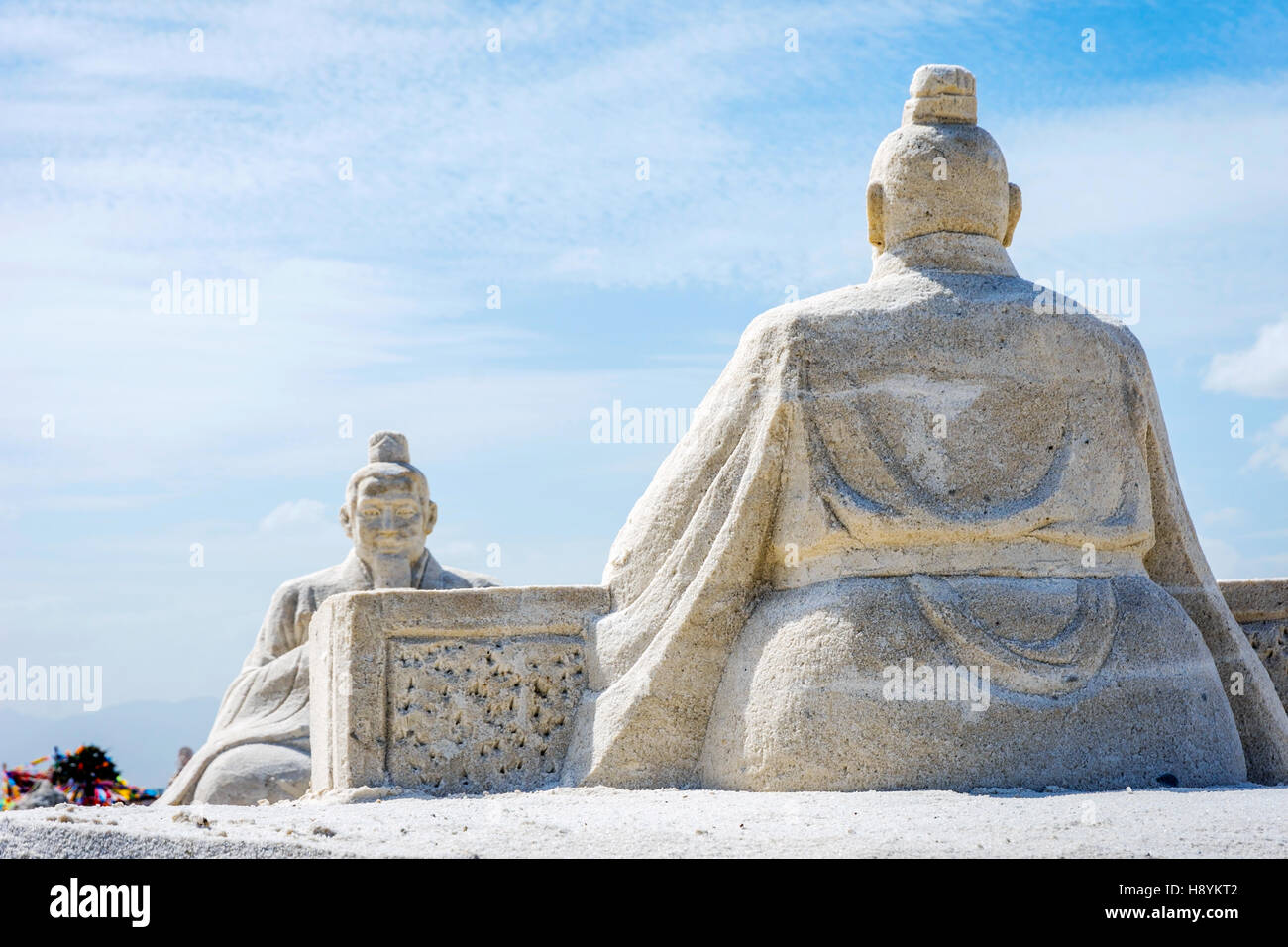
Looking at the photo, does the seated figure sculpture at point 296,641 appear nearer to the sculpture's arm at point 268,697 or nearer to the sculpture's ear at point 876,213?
the sculpture's arm at point 268,697

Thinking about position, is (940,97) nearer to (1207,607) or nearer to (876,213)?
(876,213)

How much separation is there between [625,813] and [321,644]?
79.2 inches

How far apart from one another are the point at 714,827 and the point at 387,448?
591 centimetres

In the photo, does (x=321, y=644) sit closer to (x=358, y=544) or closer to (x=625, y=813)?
(x=625, y=813)

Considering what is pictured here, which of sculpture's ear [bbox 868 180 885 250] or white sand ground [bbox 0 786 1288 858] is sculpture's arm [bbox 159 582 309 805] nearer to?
white sand ground [bbox 0 786 1288 858]

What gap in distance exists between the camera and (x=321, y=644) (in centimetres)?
793

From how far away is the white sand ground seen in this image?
5621 millimetres

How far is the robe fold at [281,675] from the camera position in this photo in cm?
1128

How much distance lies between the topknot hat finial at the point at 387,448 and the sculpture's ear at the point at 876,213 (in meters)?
4.54

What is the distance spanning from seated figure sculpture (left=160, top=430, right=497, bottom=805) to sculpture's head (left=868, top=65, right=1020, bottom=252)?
4.72 m

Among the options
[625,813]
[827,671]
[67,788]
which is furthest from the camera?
[67,788]
